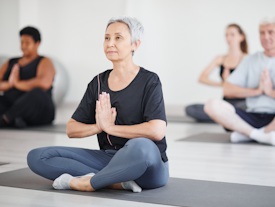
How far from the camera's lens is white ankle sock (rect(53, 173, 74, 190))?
1.70m

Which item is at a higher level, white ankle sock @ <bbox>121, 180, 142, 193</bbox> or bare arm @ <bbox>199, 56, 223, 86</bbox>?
bare arm @ <bbox>199, 56, 223, 86</bbox>

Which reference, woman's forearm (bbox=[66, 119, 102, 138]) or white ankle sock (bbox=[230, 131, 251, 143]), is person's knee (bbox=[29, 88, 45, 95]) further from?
woman's forearm (bbox=[66, 119, 102, 138])

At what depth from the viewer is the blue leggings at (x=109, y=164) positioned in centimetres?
153

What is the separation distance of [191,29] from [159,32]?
58cm

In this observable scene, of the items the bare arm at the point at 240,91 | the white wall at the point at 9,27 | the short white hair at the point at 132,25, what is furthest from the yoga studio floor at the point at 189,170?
the white wall at the point at 9,27

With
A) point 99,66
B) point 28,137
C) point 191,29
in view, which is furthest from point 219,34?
point 28,137

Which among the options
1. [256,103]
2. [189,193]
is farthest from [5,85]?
[189,193]

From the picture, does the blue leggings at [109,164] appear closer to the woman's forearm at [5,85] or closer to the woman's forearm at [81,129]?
the woman's forearm at [81,129]

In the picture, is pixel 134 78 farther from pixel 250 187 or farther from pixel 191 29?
pixel 191 29

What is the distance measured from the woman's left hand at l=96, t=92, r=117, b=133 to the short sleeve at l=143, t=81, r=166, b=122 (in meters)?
0.14

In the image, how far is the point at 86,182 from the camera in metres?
1.66

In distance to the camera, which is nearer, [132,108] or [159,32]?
[132,108]

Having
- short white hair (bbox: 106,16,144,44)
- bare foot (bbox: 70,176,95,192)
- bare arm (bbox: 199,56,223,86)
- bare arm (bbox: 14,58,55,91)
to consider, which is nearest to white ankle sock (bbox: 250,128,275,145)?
bare arm (bbox: 199,56,223,86)

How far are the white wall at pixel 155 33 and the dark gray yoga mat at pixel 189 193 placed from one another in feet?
16.0
